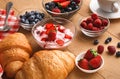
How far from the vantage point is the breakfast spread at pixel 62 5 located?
4.55 feet

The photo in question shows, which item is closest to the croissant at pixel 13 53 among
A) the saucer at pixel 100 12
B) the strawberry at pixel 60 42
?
the strawberry at pixel 60 42

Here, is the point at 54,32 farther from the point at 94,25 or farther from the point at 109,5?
the point at 109,5

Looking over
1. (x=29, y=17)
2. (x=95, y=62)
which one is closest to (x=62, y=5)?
(x=29, y=17)

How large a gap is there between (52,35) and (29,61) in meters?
0.16

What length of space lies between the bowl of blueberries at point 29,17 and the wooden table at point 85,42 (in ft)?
0.12

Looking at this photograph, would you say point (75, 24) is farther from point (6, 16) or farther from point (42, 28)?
point (6, 16)

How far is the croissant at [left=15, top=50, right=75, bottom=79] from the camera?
1.06m

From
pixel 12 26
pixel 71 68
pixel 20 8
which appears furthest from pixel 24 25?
pixel 71 68

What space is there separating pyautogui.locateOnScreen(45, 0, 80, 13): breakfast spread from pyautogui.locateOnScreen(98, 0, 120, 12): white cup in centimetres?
11

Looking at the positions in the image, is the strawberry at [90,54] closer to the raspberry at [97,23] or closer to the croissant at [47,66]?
the croissant at [47,66]

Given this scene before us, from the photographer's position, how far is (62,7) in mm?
1395

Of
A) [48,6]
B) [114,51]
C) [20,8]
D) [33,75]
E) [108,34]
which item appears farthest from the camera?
[20,8]

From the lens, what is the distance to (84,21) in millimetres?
1327

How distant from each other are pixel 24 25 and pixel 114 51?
15.8 inches
